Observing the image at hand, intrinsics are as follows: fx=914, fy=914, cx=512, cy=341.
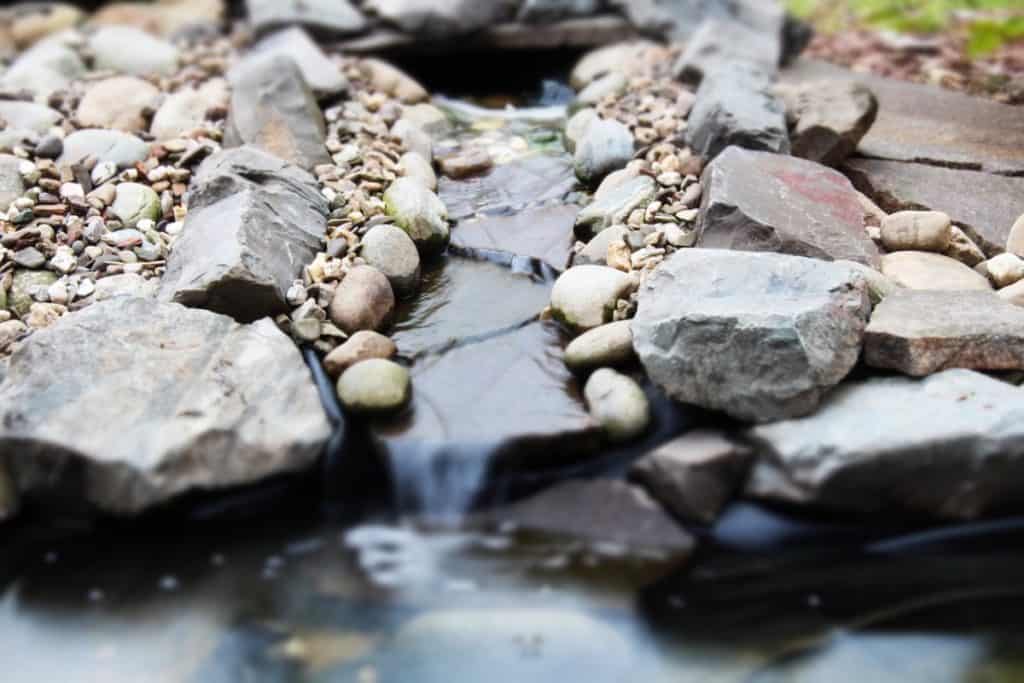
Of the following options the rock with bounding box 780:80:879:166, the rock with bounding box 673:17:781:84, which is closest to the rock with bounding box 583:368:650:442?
the rock with bounding box 780:80:879:166

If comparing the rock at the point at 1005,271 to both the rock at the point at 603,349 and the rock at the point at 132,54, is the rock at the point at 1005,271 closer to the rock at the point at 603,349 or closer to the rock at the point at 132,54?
the rock at the point at 603,349

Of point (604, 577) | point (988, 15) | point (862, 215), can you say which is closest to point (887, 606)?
point (604, 577)

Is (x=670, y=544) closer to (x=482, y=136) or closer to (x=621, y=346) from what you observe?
(x=621, y=346)

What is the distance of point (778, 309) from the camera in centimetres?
→ 307

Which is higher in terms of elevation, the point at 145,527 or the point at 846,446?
the point at 846,446

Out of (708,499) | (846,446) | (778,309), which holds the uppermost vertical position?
(778,309)

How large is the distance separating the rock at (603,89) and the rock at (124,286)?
3.01 meters

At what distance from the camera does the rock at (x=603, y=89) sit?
18.5 feet

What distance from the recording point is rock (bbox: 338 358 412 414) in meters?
3.18

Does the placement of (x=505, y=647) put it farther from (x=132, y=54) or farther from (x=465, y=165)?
(x=132, y=54)

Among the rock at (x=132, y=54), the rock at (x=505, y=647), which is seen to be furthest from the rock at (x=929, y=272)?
the rock at (x=132, y=54)

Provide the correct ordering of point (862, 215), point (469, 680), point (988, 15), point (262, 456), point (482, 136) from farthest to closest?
point (988, 15) < point (482, 136) < point (862, 215) < point (262, 456) < point (469, 680)

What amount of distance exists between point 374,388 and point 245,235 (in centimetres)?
93

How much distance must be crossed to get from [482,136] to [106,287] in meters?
2.60
